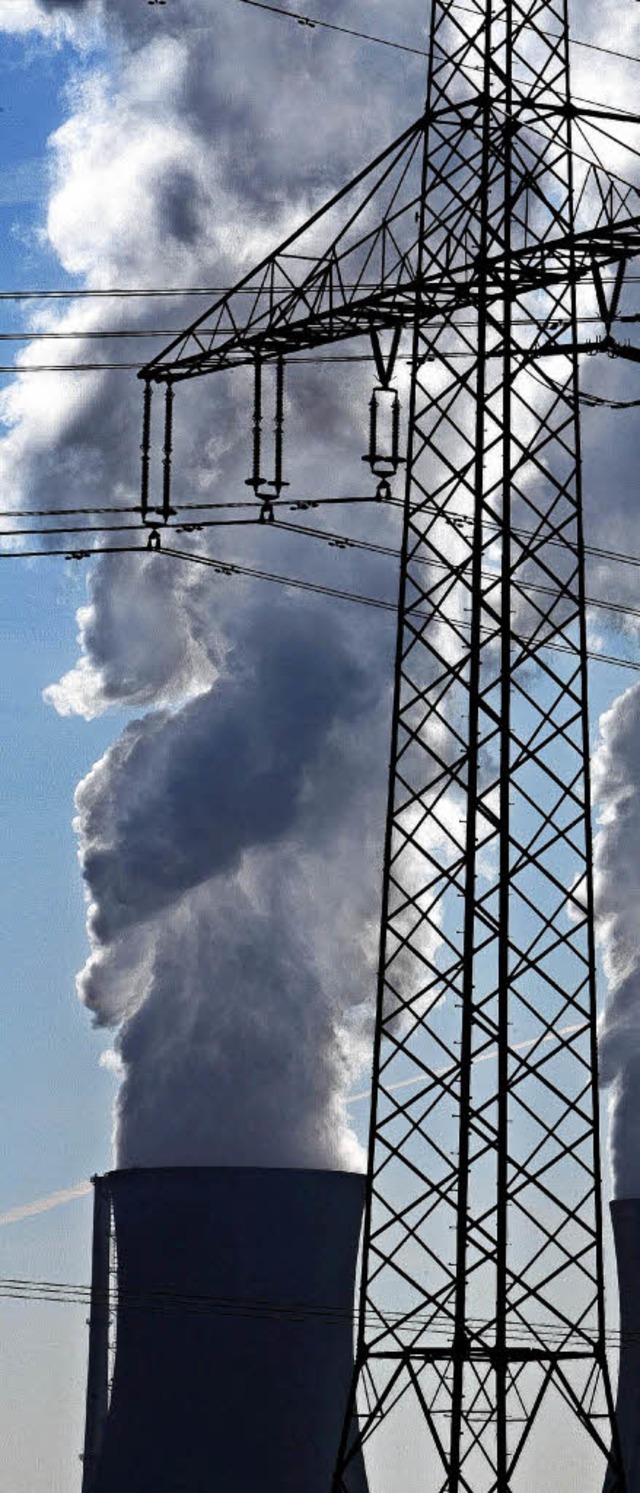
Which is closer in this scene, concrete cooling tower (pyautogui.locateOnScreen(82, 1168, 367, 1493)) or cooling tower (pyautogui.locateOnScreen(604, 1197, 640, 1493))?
concrete cooling tower (pyautogui.locateOnScreen(82, 1168, 367, 1493))

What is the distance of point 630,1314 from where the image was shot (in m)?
31.4

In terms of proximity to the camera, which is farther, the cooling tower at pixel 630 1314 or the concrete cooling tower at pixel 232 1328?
the cooling tower at pixel 630 1314

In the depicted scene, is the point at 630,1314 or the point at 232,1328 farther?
the point at 630,1314

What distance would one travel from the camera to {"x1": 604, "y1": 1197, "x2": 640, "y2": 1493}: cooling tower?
31.0 meters

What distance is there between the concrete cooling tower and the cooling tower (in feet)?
11.4

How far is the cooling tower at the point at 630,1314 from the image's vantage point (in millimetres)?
30984

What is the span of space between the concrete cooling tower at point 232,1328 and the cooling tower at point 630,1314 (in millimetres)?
3466

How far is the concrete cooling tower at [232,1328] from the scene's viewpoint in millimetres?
29109

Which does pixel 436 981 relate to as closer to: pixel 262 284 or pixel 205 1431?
pixel 262 284

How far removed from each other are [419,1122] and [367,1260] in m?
0.95

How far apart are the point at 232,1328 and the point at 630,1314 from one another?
17.0 ft

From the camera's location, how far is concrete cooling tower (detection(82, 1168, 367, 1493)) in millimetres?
29109

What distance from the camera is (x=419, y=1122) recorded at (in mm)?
16234

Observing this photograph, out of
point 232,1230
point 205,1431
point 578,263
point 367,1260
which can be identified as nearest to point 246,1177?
point 232,1230
